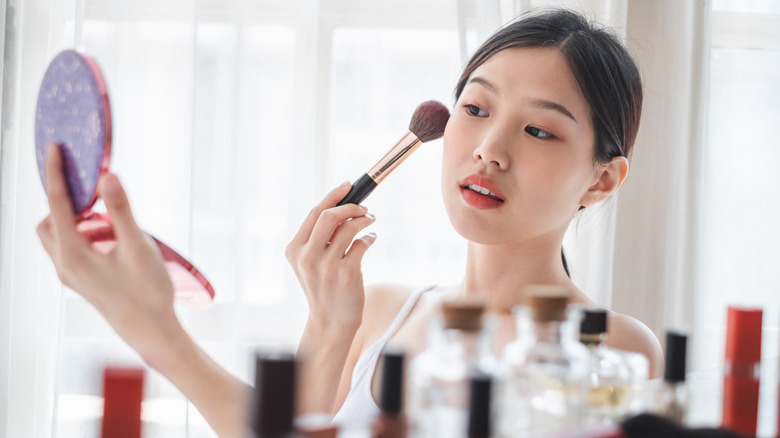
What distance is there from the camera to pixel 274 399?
40cm

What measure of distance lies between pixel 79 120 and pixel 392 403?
1.30 feet

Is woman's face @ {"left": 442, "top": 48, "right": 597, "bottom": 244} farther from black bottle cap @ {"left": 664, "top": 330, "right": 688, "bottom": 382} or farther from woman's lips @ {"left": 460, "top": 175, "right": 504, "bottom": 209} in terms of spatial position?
black bottle cap @ {"left": 664, "top": 330, "right": 688, "bottom": 382}

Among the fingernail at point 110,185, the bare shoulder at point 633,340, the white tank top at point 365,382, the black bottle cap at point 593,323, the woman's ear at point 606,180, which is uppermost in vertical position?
the woman's ear at point 606,180

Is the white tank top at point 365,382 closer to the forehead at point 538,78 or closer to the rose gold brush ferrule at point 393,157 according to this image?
the rose gold brush ferrule at point 393,157

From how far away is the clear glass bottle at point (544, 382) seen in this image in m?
0.53

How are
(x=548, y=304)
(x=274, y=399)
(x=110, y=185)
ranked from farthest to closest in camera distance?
(x=110, y=185) < (x=548, y=304) < (x=274, y=399)

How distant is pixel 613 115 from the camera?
1.17 metres

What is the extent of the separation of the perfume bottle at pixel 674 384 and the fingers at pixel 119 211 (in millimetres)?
422

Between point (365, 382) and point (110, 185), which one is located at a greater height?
point (110, 185)

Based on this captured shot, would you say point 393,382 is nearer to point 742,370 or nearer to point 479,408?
point 479,408

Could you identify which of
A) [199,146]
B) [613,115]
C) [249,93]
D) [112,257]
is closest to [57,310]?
[199,146]

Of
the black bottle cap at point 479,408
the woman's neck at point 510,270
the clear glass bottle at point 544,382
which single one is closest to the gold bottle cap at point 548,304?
the clear glass bottle at point 544,382

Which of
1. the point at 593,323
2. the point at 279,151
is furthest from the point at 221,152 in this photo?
the point at 593,323

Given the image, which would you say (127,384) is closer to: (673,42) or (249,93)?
(249,93)
